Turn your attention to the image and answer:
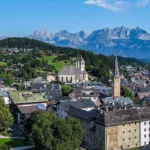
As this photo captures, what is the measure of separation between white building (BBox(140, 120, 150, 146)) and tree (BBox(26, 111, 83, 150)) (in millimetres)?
11109

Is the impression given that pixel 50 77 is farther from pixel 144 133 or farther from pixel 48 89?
pixel 144 133

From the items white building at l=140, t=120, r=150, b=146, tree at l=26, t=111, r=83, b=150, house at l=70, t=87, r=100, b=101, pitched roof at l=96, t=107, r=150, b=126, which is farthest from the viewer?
house at l=70, t=87, r=100, b=101

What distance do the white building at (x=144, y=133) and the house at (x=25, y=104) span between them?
75.0ft

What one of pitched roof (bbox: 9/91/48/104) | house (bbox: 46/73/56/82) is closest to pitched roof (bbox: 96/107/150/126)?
pitched roof (bbox: 9/91/48/104)

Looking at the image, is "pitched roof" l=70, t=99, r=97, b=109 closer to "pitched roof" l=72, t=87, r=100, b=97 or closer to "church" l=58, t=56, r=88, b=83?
"pitched roof" l=72, t=87, r=100, b=97

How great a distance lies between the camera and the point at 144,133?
5091cm

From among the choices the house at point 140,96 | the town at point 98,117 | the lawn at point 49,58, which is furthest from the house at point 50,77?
the house at point 140,96

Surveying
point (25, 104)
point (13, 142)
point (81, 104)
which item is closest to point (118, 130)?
point (81, 104)

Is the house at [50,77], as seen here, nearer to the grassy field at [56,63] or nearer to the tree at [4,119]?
the grassy field at [56,63]

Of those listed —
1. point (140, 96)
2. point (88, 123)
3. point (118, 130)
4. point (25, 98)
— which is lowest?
point (118, 130)

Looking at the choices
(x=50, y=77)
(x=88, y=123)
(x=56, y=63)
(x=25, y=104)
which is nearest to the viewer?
(x=88, y=123)

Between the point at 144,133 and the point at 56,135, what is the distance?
1545 centimetres

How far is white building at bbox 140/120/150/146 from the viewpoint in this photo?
50469 millimetres

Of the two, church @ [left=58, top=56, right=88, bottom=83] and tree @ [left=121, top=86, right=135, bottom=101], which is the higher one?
church @ [left=58, top=56, right=88, bottom=83]
